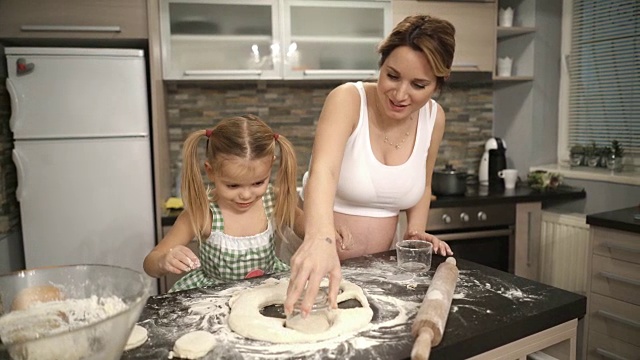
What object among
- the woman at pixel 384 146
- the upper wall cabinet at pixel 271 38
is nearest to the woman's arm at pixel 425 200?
the woman at pixel 384 146

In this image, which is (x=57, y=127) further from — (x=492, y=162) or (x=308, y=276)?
(x=492, y=162)

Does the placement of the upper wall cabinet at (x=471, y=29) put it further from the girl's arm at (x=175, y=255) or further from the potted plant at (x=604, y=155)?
the girl's arm at (x=175, y=255)

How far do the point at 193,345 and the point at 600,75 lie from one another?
288cm

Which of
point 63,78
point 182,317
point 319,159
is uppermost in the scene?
point 63,78

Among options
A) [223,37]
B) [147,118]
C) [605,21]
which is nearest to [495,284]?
[147,118]

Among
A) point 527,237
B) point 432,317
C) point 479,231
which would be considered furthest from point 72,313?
point 527,237

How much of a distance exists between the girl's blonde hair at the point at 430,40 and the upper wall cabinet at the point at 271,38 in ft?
4.52

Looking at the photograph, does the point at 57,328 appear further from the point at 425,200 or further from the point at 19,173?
the point at 19,173

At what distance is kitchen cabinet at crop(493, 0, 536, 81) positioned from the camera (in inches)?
115

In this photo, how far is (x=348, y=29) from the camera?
272cm

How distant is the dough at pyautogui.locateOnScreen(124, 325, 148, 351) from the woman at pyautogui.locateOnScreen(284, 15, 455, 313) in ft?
1.13

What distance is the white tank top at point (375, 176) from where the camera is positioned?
1436 mm

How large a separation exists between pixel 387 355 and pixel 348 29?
88.3 inches

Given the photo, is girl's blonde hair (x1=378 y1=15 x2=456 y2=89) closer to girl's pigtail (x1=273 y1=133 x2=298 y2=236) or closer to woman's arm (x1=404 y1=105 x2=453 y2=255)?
woman's arm (x1=404 y1=105 x2=453 y2=255)
